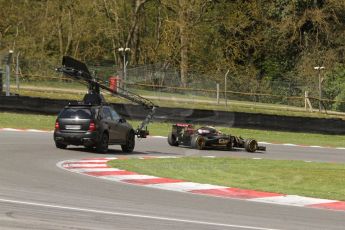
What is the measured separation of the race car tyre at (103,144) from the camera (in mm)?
20344

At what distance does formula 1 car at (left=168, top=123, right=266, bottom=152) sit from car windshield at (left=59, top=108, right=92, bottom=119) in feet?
15.1

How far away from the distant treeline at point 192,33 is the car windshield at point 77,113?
2576 cm

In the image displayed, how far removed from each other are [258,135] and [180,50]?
17.7m

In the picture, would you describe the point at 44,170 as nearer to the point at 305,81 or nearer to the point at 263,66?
the point at 305,81

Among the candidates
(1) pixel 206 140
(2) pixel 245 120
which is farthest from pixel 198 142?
(2) pixel 245 120

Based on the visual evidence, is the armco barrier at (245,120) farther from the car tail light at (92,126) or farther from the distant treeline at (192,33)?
the distant treeline at (192,33)

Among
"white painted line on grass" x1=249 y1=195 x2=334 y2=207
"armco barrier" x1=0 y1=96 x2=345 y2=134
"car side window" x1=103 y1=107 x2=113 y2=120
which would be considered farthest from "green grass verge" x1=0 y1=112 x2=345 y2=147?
"white painted line on grass" x1=249 y1=195 x2=334 y2=207

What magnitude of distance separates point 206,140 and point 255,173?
25.6ft

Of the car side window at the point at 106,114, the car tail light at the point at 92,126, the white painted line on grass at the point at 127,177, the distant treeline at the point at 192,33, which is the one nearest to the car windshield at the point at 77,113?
the car tail light at the point at 92,126

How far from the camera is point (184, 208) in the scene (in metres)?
10.1

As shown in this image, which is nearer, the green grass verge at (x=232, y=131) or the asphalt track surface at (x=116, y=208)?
the asphalt track surface at (x=116, y=208)

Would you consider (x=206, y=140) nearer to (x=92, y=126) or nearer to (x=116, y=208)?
(x=92, y=126)

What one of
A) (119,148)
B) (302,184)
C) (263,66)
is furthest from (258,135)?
(263,66)

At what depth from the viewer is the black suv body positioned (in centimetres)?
2006
